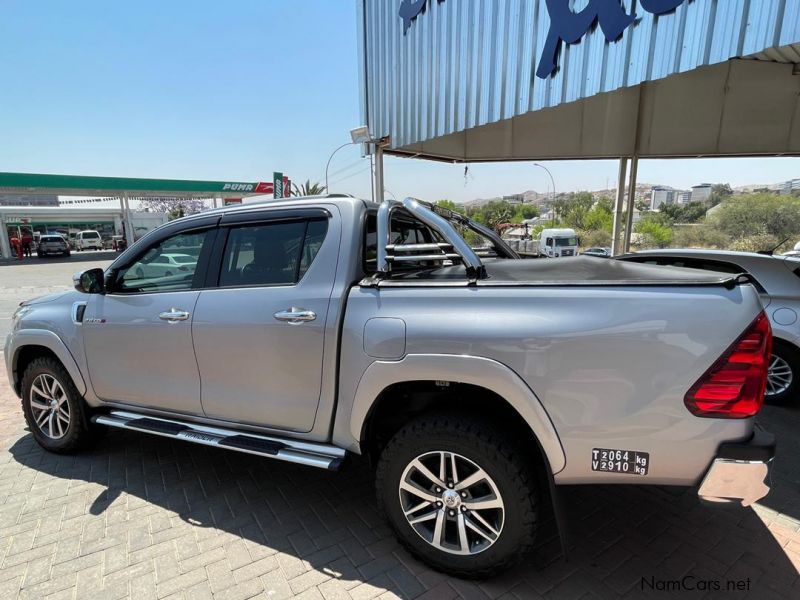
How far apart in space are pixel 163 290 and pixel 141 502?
1.40m

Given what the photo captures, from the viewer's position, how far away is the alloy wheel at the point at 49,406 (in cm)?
348

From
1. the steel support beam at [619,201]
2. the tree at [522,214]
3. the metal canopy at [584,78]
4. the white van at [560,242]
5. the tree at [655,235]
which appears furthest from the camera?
the tree at [522,214]

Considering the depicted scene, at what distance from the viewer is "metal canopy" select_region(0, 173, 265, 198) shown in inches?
1065

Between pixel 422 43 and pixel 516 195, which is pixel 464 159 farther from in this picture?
pixel 516 195

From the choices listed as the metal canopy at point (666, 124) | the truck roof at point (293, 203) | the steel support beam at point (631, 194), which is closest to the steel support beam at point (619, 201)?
the steel support beam at point (631, 194)

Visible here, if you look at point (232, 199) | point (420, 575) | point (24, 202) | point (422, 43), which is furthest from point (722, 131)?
point (24, 202)

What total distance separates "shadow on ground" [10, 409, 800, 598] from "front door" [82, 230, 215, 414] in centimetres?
61

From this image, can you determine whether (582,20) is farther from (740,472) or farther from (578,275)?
(740,472)

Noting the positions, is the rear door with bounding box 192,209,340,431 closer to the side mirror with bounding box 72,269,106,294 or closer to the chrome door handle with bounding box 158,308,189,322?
the chrome door handle with bounding box 158,308,189,322

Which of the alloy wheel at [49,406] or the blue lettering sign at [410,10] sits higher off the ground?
the blue lettering sign at [410,10]

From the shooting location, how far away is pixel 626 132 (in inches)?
445

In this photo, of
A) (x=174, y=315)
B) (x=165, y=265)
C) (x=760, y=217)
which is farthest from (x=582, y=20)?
(x=760, y=217)

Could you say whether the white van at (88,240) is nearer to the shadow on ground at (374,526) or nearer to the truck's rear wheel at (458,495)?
the shadow on ground at (374,526)

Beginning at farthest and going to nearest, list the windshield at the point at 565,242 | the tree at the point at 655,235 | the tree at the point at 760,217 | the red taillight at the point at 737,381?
the tree at the point at 655,235, the tree at the point at 760,217, the windshield at the point at 565,242, the red taillight at the point at 737,381
